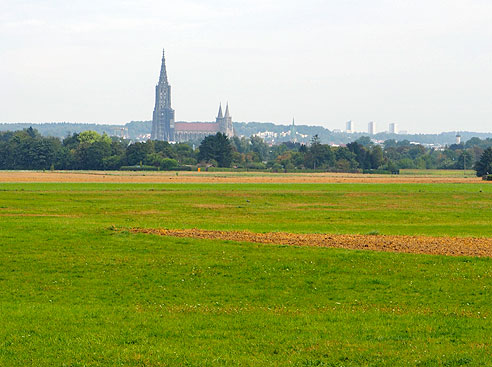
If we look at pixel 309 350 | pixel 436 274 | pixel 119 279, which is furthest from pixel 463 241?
pixel 309 350

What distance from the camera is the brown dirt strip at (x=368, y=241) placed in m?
26.1

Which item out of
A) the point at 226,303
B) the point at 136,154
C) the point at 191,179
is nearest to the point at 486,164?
the point at 191,179

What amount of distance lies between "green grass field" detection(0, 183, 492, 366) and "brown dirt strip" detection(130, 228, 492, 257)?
1693 millimetres

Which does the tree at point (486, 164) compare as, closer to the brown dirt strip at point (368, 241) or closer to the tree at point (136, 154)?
the tree at point (136, 154)

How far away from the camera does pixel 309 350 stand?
13.1 m

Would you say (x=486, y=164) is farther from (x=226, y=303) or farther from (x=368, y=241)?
(x=226, y=303)

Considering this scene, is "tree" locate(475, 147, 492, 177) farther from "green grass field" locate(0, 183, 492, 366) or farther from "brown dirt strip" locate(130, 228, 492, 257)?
"green grass field" locate(0, 183, 492, 366)

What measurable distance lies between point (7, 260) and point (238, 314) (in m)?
10.8

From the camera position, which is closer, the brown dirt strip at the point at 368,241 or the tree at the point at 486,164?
the brown dirt strip at the point at 368,241

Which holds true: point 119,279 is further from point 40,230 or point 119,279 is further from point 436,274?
point 40,230

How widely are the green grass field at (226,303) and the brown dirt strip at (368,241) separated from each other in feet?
5.55

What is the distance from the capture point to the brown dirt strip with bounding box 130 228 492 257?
26.1m

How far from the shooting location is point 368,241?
2889cm

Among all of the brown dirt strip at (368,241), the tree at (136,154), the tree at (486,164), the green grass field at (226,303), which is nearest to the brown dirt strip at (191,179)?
the tree at (486,164)
